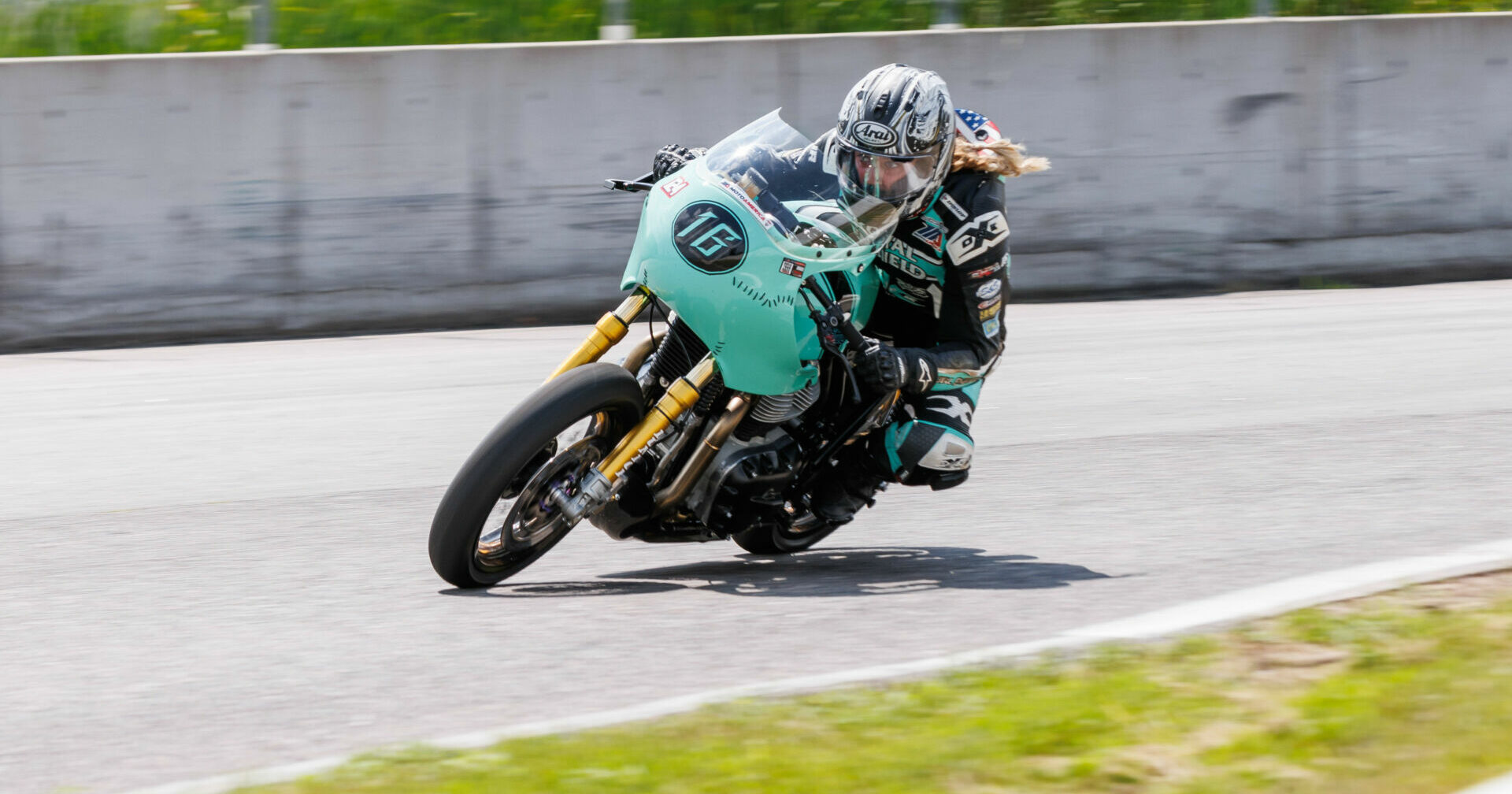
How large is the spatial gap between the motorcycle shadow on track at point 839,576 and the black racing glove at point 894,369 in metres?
0.63

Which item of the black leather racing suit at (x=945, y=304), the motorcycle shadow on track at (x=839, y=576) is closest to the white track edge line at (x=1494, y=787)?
the motorcycle shadow on track at (x=839, y=576)

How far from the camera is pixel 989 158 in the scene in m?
5.62

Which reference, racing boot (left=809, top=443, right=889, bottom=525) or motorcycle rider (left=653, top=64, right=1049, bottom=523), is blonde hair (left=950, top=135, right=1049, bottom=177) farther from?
racing boot (left=809, top=443, right=889, bottom=525)

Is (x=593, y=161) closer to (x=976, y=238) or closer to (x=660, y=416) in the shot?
(x=976, y=238)

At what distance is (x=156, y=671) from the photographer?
15.1 ft

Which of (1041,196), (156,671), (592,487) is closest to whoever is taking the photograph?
(156,671)

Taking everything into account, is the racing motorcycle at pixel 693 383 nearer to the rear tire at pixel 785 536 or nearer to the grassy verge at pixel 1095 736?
the rear tire at pixel 785 536

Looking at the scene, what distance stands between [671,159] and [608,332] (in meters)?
0.69

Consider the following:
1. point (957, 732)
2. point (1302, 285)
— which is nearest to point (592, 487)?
point (957, 732)

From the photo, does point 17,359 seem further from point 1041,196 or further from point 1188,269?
point 1188,269

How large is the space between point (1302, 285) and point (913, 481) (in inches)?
341

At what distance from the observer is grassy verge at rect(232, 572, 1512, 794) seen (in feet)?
11.3

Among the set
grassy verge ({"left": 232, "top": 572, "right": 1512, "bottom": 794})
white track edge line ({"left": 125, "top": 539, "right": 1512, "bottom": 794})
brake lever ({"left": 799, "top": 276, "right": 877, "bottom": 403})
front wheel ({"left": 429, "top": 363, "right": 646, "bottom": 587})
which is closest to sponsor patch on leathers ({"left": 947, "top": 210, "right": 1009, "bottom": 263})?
brake lever ({"left": 799, "top": 276, "right": 877, "bottom": 403})

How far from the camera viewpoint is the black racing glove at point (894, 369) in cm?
541
